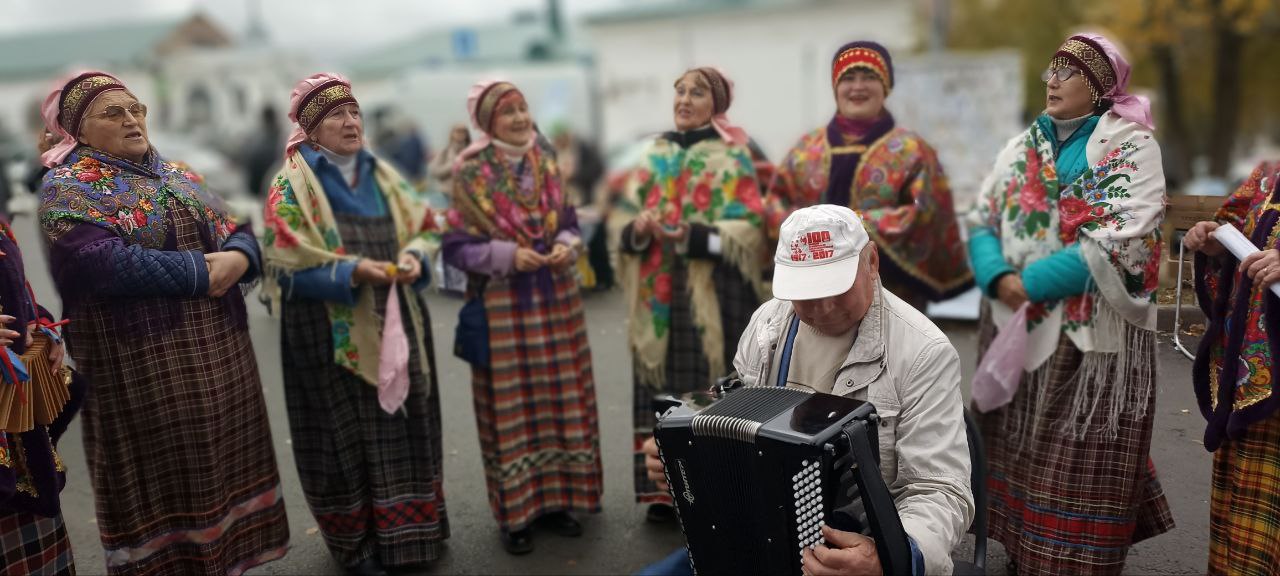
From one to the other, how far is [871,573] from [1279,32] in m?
18.4

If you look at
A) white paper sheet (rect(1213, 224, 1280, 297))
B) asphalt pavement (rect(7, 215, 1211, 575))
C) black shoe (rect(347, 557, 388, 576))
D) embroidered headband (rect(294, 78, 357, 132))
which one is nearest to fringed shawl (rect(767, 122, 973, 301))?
asphalt pavement (rect(7, 215, 1211, 575))

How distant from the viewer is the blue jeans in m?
2.74

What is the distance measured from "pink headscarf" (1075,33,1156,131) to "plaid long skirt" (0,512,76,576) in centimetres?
369

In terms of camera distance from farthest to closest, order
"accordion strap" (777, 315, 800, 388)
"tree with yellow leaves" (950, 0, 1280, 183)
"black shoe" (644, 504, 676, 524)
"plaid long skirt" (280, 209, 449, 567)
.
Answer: "tree with yellow leaves" (950, 0, 1280, 183), "black shoe" (644, 504, 676, 524), "plaid long skirt" (280, 209, 449, 567), "accordion strap" (777, 315, 800, 388)

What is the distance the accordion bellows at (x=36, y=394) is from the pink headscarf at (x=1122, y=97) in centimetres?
344

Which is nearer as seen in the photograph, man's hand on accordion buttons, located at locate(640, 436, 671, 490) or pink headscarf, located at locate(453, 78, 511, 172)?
man's hand on accordion buttons, located at locate(640, 436, 671, 490)

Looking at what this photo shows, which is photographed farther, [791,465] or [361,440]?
[361,440]

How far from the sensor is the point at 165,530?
3631 millimetres

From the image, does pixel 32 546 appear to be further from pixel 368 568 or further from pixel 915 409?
pixel 915 409

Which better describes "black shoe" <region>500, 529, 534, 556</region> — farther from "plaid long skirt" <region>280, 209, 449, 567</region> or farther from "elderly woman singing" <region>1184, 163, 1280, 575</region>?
"elderly woman singing" <region>1184, 163, 1280, 575</region>

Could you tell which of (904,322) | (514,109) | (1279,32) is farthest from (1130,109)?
(1279,32)

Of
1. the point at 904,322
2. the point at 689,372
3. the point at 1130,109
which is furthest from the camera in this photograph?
the point at 689,372

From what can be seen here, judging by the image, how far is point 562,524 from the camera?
4492mm

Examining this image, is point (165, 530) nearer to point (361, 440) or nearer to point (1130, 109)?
point (361, 440)
